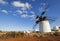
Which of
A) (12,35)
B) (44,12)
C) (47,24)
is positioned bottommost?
(12,35)

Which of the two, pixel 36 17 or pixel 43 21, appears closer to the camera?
pixel 43 21

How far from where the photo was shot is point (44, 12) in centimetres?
5322

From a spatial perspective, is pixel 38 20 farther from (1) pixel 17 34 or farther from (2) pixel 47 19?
(1) pixel 17 34

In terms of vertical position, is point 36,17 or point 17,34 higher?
point 36,17

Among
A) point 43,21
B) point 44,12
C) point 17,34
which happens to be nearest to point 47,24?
point 43,21

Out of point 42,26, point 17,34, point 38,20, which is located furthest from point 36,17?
point 17,34

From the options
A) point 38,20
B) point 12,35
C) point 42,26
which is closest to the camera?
point 12,35

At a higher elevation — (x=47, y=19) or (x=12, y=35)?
(x=47, y=19)

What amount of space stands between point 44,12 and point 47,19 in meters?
3.06

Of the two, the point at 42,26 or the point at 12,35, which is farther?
the point at 42,26

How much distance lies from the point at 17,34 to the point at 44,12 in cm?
1958

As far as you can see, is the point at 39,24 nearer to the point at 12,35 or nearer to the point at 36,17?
the point at 36,17

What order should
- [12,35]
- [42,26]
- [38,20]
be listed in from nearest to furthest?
[12,35] → [42,26] → [38,20]

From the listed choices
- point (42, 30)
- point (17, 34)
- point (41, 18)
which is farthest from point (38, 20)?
point (17, 34)
